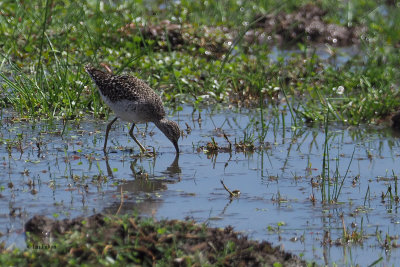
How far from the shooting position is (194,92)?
501 inches

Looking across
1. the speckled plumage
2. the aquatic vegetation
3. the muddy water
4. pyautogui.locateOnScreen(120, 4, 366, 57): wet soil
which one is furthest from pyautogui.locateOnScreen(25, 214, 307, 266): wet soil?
pyautogui.locateOnScreen(120, 4, 366, 57): wet soil

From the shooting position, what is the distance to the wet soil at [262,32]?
1455 centimetres

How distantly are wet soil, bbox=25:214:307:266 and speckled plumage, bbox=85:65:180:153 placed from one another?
3782 millimetres

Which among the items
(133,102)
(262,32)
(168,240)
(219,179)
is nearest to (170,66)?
(133,102)

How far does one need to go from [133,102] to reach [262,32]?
734 cm

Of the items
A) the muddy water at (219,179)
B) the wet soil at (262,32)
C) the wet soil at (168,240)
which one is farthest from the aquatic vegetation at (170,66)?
the wet soil at (168,240)

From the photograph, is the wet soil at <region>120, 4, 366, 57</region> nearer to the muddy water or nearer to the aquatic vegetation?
the aquatic vegetation

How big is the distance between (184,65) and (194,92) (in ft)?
2.47

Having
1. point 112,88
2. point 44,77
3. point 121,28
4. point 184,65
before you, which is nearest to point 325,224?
point 112,88

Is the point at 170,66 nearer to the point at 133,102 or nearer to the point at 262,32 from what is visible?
the point at 133,102

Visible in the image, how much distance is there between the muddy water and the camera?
23.8 feet

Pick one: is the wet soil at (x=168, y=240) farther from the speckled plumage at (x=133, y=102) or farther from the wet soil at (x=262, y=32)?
the wet soil at (x=262, y=32)

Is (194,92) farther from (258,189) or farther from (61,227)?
(61,227)

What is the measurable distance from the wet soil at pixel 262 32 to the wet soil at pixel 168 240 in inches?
293
